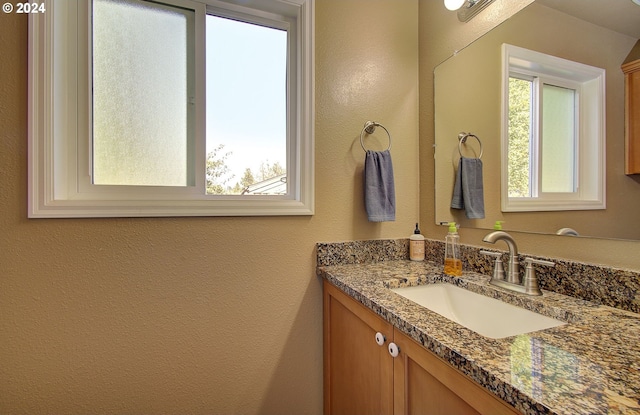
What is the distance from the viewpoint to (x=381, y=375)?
80cm

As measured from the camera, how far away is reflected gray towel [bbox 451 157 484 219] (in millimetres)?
1156

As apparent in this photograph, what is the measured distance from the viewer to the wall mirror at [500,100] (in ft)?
2.44

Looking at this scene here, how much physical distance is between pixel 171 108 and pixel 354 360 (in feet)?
3.99

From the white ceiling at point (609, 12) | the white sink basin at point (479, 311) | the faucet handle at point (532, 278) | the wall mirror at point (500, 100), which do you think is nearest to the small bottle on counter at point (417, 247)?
the wall mirror at point (500, 100)

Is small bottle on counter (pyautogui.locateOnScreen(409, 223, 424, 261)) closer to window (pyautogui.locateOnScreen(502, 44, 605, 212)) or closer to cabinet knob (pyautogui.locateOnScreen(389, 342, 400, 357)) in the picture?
window (pyautogui.locateOnScreen(502, 44, 605, 212))

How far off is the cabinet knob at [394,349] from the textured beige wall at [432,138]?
606 millimetres

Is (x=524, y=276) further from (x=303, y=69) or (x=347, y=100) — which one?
(x=303, y=69)

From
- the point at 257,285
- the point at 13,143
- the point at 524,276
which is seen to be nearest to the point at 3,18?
the point at 13,143

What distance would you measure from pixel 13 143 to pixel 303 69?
1.07 m

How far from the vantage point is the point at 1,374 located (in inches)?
36.7

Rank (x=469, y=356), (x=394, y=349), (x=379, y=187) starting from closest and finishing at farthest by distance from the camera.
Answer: (x=469, y=356)
(x=394, y=349)
(x=379, y=187)

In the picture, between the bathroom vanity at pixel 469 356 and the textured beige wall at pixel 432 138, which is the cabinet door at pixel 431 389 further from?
the textured beige wall at pixel 432 138

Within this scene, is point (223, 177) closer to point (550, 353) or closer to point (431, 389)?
point (431, 389)

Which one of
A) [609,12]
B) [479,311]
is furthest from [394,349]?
[609,12]
